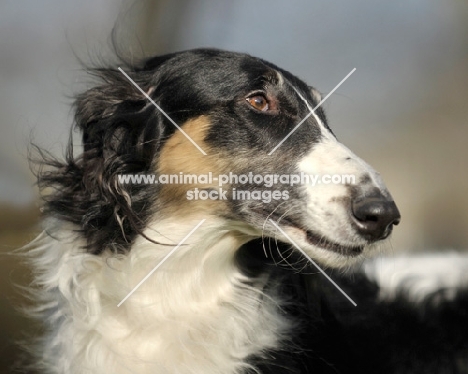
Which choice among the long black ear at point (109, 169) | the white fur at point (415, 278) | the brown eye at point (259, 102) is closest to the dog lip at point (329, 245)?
the brown eye at point (259, 102)

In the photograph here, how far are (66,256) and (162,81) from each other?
27.5 inches

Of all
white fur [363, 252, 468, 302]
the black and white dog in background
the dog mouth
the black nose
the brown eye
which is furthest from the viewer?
white fur [363, 252, 468, 302]

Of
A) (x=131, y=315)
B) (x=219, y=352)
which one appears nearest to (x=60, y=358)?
(x=131, y=315)

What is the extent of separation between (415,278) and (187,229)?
3.87 feet

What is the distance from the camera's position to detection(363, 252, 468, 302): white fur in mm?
2626

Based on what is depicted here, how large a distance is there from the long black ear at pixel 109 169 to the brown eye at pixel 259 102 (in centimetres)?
32

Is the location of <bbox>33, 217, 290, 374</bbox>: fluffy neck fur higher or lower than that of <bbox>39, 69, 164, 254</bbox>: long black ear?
lower

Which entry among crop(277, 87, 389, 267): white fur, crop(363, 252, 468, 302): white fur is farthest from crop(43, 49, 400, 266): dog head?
crop(363, 252, 468, 302): white fur

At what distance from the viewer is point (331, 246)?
1.86 meters

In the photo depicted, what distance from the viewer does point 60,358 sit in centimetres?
206

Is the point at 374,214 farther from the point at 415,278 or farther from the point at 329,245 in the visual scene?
the point at 415,278

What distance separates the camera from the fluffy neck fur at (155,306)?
1.99 m

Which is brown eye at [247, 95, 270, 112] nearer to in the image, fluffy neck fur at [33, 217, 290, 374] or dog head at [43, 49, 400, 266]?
dog head at [43, 49, 400, 266]

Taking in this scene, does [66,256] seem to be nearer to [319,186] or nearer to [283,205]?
[283,205]
